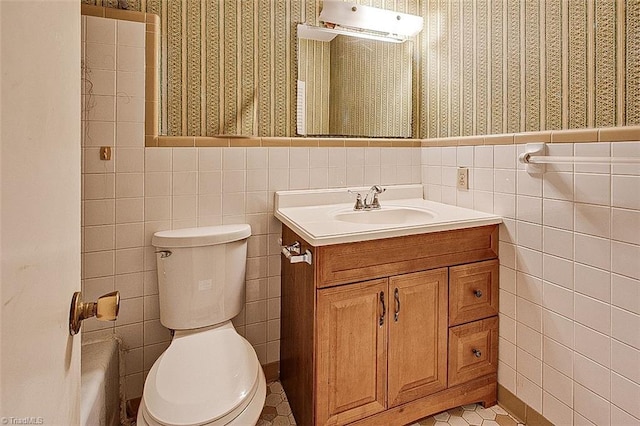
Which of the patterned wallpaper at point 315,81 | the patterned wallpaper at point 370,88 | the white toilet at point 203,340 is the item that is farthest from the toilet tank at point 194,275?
the patterned wallpaper at point 370,88

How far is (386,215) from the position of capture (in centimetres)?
180

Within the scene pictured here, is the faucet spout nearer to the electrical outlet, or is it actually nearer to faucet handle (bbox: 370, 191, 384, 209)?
faucet handle (bbox: 370, 191, 384, 209)

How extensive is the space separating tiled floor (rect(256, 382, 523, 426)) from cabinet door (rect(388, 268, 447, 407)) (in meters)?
0.17

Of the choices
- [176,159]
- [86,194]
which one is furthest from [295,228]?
[86,194]

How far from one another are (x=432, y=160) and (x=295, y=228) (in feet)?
3.24

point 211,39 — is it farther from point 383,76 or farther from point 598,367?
point 598,367

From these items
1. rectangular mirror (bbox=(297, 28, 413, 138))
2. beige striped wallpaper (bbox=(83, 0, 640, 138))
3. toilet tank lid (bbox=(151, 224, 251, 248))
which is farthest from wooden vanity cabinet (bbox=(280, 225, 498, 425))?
rectangular mirror (bbox=(297, 28, 413, 138))

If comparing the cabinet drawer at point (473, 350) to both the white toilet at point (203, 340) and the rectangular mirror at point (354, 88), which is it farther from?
the rectangular mirror at point (354, 88)

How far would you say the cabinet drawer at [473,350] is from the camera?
153 centimetres

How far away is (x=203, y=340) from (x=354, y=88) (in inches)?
56.2

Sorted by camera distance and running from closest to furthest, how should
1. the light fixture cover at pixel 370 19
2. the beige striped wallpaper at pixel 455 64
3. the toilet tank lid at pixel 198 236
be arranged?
the beige striped wallpaper at pixel 455 64 → the toilet tank lid at pixel 198 236 → the light fixture cover at pixel 370 19

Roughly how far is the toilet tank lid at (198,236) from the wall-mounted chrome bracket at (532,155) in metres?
1.15

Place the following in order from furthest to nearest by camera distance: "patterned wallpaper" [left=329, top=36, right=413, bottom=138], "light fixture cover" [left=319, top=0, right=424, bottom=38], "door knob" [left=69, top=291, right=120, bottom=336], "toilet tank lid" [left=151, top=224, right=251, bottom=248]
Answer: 1. "patterned wallpaper" [left=329, top=36, right=413, bottom=138]
2. "light fixture cover" [left=319, top=0, right=424, bottom=38]
3. "toilet tank lid" [left=151, top=224, right=251, bottom=248]
4. "door knob" [left=69, top=291, right=120, bottom=336]

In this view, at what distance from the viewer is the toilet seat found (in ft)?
3.53
